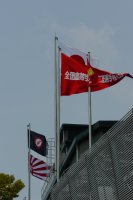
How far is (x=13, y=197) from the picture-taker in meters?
49.2

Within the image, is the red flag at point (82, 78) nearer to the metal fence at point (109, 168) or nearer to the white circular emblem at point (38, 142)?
the metal fence at point (109, 168)

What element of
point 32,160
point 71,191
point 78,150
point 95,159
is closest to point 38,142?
point 32,160

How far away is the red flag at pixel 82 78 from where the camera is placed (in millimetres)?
26859

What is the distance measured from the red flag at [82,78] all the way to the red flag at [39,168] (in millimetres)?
12209

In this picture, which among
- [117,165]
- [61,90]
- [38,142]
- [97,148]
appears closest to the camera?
[117,165]

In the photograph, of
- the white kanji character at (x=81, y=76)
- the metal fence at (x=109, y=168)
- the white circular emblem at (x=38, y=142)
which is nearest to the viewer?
the metal fence at (x=109, y=168)

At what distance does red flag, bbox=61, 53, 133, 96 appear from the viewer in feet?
88.1

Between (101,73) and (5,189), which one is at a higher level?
(101,73)

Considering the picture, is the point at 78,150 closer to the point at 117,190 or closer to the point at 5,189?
the point at 5,189

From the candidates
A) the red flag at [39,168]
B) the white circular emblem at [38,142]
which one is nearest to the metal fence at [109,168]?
the red flag at [39,168]

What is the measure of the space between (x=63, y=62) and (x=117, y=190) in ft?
41.9

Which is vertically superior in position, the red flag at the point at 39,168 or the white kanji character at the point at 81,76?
the white kanji character at the point at 81,76

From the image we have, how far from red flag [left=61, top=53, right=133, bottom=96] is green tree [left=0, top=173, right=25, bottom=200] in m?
23.0

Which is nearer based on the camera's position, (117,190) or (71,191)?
(117,190)
